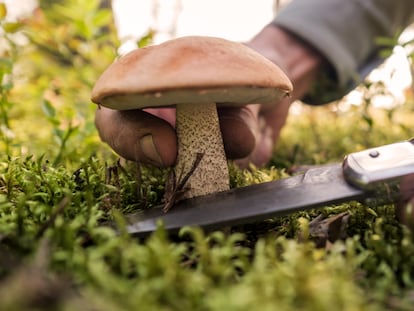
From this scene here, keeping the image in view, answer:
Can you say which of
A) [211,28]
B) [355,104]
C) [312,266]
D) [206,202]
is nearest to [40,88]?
[206,202]

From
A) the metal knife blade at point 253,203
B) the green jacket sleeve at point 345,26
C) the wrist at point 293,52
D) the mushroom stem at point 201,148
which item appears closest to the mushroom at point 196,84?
the mushroom stem at point 201,148

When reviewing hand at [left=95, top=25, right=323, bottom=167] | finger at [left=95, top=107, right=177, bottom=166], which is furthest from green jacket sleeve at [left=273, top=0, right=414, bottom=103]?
finger at [left=95, top=107, right=177, bottom=166]

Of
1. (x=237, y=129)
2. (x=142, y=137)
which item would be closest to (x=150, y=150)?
(x=142, y=137)

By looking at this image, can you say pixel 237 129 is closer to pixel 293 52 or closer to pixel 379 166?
pixel 379 166

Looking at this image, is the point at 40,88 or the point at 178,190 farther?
the point at 40,88

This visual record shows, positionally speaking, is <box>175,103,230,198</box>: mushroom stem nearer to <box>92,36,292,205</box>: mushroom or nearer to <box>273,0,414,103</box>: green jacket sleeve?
<box>92,36,292,205</box>: mushroom

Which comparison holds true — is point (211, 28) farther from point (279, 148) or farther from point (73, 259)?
point (73, 259)
